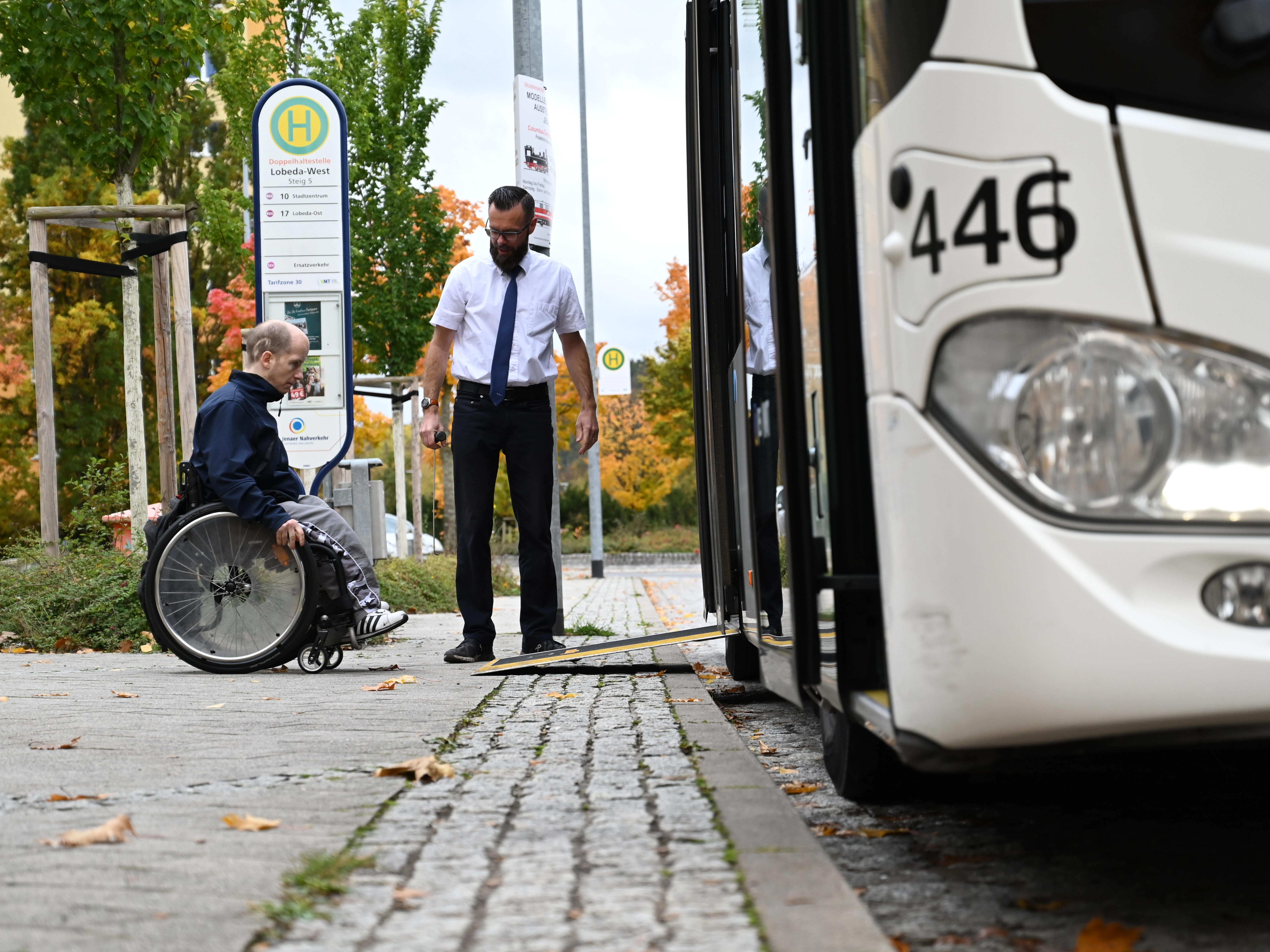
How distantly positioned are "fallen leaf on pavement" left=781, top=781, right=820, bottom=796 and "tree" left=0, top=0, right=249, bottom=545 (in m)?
7.09

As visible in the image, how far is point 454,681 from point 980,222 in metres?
4.57

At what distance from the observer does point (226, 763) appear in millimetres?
4195

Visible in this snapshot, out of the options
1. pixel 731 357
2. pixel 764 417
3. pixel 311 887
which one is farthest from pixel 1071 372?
pixel 731 357

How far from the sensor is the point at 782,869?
272cm

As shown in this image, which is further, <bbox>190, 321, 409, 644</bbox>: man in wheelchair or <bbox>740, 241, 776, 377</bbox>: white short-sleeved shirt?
<bbox>190, 321, 409, 644</bbox>: man in wheelchair

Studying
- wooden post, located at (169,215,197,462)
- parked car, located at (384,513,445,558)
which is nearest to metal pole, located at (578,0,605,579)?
parked car, located at (384,513,445,558)

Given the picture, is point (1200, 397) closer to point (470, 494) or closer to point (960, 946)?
point (960, 946)

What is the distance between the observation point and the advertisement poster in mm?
9570

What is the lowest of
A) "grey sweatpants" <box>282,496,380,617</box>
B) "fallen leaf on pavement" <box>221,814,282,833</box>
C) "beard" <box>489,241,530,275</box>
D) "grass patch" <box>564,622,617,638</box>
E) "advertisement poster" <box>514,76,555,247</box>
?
"grass patch" <box>564,622,617,638</box>

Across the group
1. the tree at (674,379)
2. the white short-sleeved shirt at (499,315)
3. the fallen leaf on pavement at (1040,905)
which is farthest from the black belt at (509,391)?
the tree at (674,379)

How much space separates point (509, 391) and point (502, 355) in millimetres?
206

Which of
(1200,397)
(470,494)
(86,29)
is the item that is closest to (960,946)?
(1200,397)

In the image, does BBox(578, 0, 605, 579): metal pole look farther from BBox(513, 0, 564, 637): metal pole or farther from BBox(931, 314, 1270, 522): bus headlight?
BBox(931, 314, 1270, 522): bus headlight

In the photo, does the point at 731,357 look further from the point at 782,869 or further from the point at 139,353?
the point at 139,353
